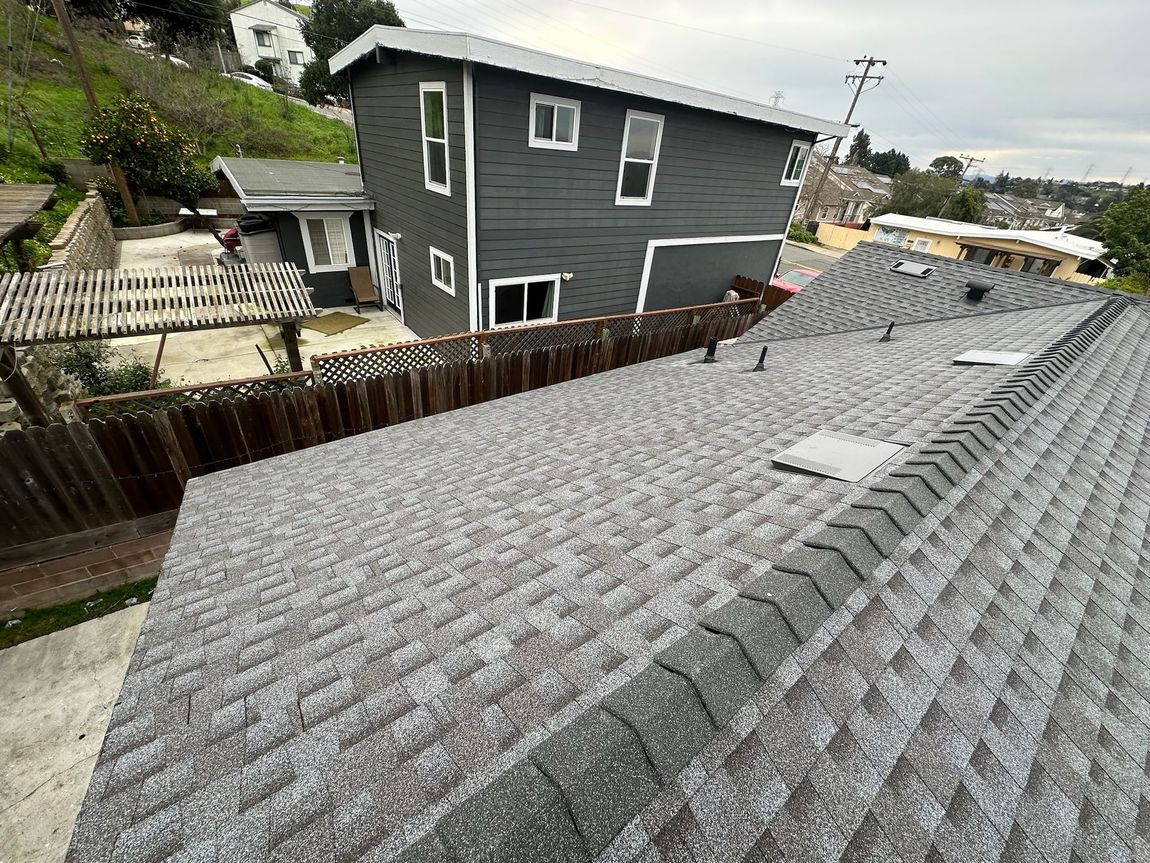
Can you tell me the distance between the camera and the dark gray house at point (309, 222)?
11.0m

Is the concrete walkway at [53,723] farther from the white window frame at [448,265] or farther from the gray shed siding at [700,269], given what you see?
the gray shed siding at [700,269]

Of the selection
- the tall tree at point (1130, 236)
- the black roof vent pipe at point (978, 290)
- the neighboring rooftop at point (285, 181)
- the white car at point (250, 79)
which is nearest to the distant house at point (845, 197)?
the tall tree at point (1130, 236)

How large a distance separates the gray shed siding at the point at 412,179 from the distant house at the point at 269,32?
4388cm

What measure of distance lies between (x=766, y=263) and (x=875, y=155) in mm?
82243

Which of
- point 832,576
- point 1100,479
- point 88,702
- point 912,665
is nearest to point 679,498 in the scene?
point 832,576

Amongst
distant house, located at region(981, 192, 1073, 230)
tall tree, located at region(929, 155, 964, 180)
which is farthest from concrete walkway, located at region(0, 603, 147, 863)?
tall tree, located at region(929, 155, 964, 180)

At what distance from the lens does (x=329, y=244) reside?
12.5 m

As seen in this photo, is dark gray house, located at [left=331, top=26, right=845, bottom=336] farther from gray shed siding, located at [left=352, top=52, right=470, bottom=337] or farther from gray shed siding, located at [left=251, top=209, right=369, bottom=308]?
gray shed siding, located at [left=251, top=209, right=369, bottom=308]

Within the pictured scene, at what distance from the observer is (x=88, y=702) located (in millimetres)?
4082

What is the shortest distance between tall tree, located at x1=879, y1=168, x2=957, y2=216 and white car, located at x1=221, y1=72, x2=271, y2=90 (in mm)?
57547

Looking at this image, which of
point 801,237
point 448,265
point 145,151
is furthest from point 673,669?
point 801,237

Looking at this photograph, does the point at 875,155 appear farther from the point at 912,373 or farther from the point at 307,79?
the point at 912,373

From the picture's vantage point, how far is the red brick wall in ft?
15.7

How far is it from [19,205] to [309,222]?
5266 mm
